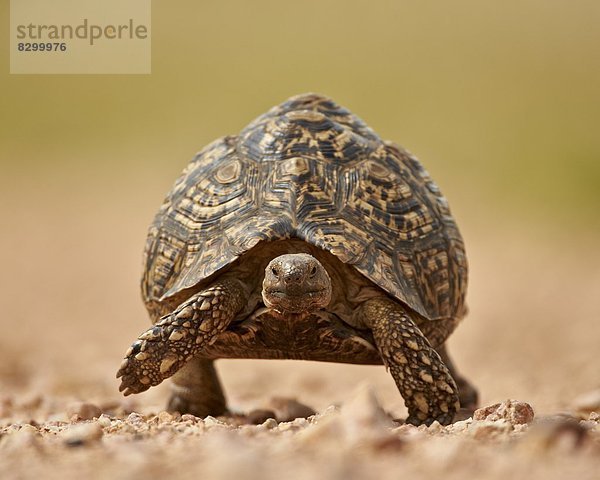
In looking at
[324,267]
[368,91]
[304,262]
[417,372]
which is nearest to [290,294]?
[304,262]

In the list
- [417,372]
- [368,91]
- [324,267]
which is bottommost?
[417,372]

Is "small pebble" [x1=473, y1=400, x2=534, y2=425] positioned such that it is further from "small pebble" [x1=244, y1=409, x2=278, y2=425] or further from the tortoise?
"small pebble" [x1=244, y1=409, x2=278, y2=425]

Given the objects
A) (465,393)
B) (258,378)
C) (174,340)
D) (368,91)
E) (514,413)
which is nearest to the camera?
(514,413)

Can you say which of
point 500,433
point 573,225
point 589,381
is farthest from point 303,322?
point 573,225

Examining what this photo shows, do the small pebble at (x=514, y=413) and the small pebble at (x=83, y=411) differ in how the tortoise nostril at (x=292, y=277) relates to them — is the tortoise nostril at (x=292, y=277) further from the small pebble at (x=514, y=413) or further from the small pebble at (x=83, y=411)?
the small pebble at (x=83, y=411)

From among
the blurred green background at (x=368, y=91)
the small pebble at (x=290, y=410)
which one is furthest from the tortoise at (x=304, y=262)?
the blurred green background at (x=368, y=91)

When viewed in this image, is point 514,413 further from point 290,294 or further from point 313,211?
point 313,211

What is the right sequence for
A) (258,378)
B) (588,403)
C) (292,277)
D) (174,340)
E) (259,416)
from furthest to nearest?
(258,378) → (588,403) → (259,416) → (174,340) → (292,277)

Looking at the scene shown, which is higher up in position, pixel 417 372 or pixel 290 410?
pixel 290 410
